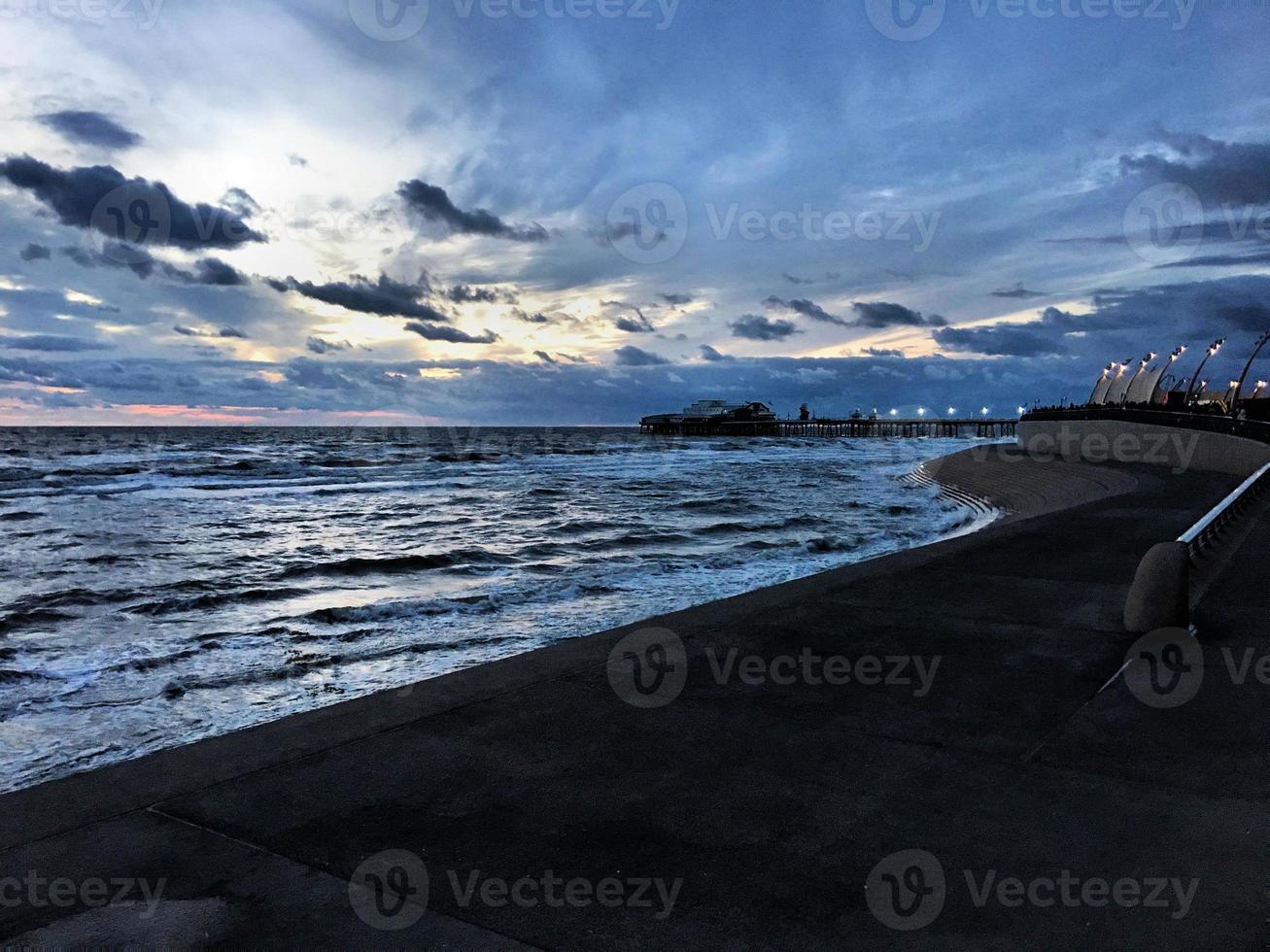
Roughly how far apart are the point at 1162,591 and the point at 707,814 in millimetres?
5315

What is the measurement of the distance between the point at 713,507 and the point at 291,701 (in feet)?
62.8

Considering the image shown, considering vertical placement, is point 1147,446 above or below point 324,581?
above

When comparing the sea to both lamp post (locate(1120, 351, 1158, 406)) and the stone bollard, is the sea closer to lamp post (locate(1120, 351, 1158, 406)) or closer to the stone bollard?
the stone bollard

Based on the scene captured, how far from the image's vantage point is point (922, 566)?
409 inches

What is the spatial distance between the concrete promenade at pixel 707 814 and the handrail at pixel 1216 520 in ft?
6.02

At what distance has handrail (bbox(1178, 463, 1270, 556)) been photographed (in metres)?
7.99

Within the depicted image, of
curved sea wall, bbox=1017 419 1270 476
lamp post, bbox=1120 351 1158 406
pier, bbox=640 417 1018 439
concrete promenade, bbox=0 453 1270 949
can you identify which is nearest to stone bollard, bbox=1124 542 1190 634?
concrete promenade, bbox=0 453 1270 949

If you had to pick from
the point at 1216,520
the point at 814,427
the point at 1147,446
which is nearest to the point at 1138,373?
the point at 1147,446

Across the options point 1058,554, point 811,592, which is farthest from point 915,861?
point 1058,554

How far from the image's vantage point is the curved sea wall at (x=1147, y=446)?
24.6 metres

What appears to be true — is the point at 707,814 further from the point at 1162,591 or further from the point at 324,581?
the point at 324,581

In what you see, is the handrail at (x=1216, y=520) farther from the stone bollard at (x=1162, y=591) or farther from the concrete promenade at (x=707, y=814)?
the concrete promenade at (x=707, y=814)

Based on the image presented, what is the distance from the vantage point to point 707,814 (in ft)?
12.4

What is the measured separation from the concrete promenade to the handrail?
72.2 inches
